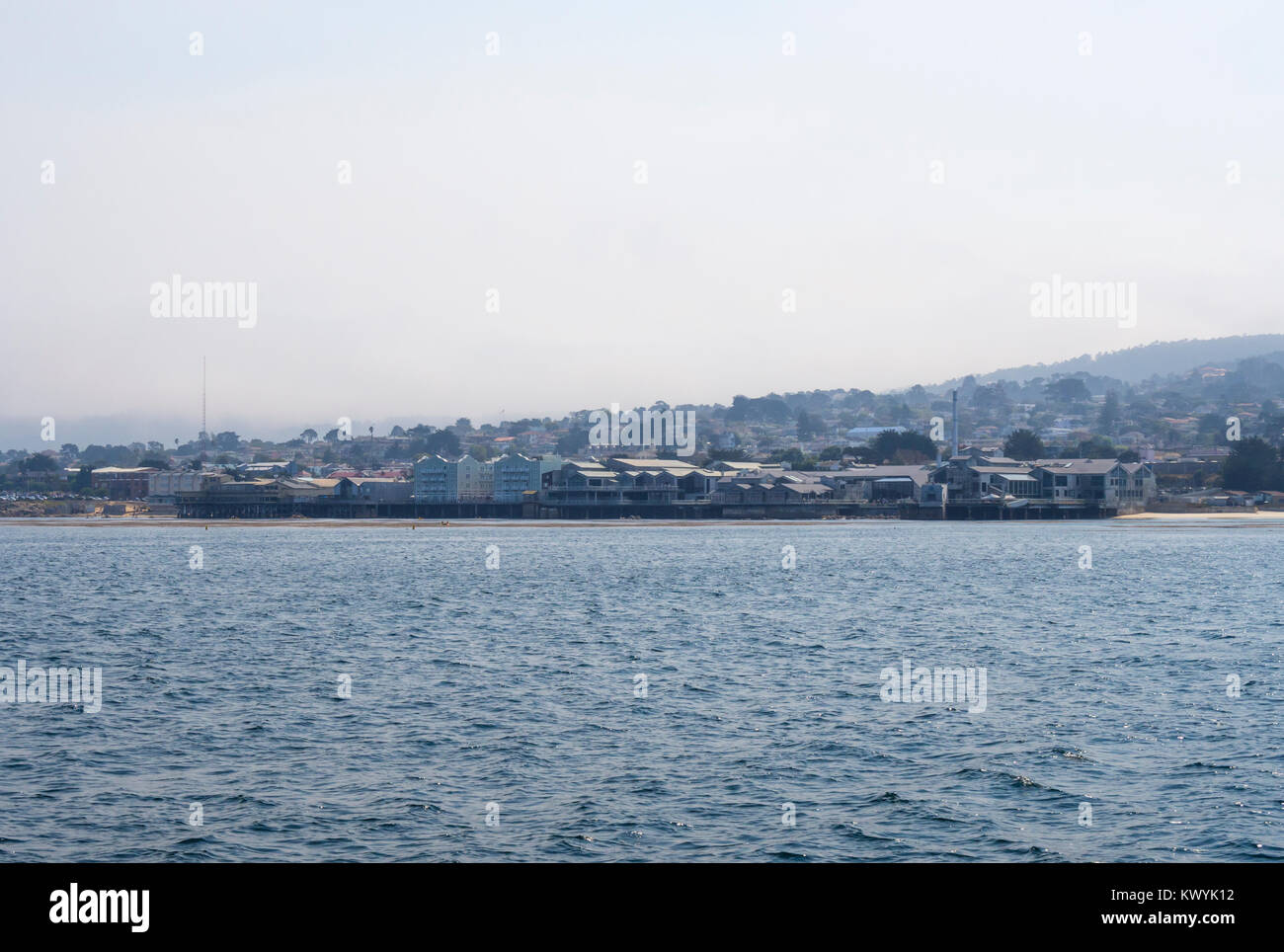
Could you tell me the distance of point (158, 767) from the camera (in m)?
21.5

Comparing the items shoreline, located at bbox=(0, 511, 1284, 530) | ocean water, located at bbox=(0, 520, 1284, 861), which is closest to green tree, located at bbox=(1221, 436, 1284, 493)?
shoreline, located at bbox=(0, 511, 1284, 530)

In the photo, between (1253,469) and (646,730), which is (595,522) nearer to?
(1253,469)

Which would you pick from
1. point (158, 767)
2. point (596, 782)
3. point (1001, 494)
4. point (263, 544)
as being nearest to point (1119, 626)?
point (596, 782)

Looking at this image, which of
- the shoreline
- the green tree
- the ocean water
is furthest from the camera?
the green tree

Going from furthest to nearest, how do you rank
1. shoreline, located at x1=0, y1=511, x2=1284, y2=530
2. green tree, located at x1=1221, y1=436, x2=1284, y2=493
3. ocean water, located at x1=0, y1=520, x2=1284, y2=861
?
green tree, located at x1=1221, y1=436, x2=1284, y2=493
shoreline, located at x1=0, y1=511, x2=1284, y2=530
ocean water, located at x1=0, y1=520, x2=1284, y2=861

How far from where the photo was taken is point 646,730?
2453 centimetres

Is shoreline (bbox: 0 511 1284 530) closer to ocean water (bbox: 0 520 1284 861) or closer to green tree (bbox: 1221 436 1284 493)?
green tree (bbox: 1221 436 1284 493)

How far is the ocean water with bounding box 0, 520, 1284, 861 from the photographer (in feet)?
55.8

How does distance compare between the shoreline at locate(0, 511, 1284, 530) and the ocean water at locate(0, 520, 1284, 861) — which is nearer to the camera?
the ocean water at locate(0, 520, 1284, 861)

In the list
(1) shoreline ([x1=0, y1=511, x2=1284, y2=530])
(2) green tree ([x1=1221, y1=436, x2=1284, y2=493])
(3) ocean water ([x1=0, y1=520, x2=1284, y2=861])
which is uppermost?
(2) green tree ([x1=1221, y1=436, x2=1284, y2=493])

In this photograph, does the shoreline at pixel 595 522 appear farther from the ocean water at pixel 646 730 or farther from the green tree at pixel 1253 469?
the ocean water at pixel 646 730

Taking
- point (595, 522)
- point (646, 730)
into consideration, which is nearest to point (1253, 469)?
point (595, 522)

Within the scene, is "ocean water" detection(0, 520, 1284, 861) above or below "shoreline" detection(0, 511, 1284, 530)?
above
